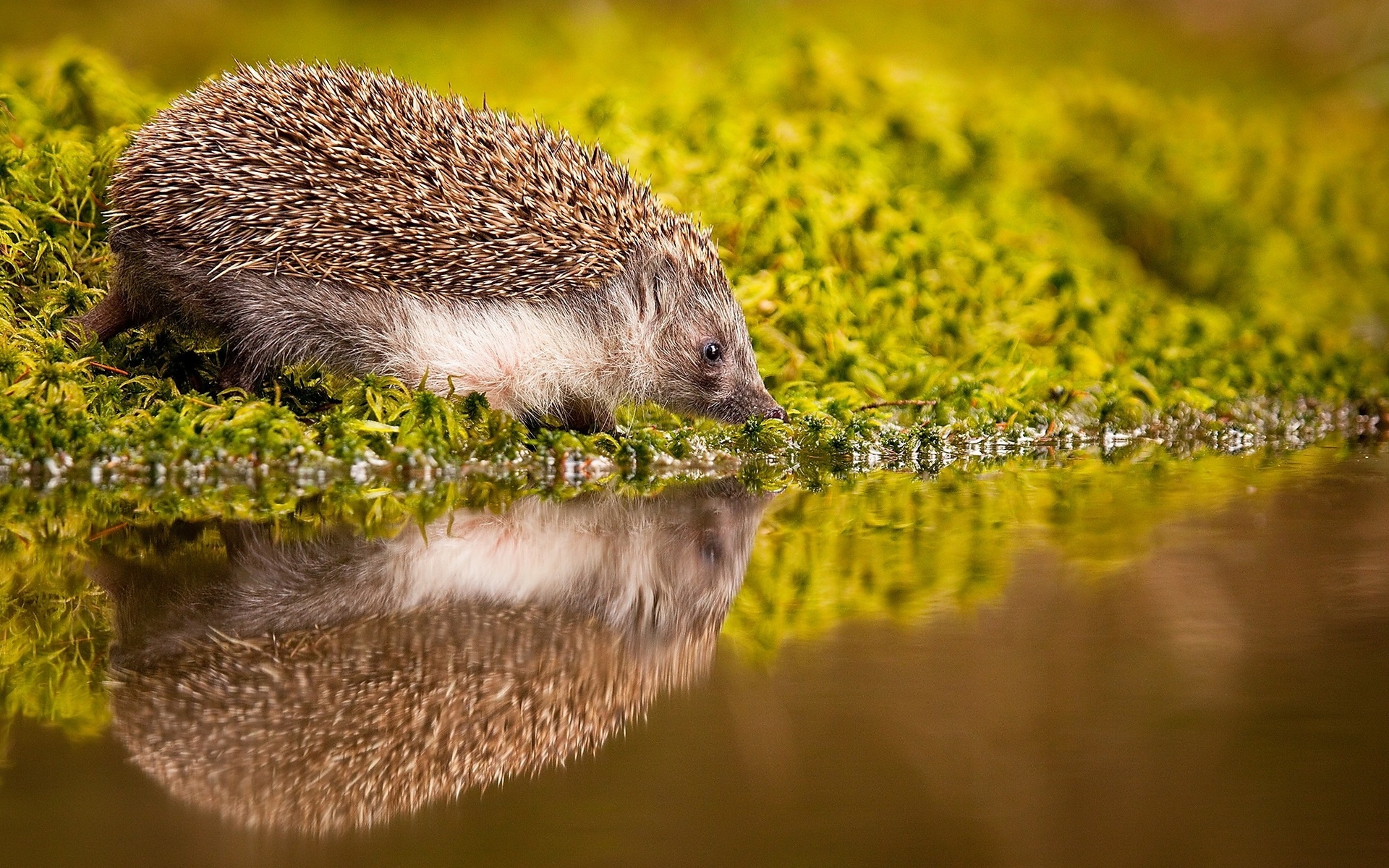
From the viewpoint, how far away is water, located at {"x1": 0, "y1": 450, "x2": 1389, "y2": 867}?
233 centimetres

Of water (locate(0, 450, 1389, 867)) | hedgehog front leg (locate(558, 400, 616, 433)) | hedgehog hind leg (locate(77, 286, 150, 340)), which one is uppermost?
hedgehog hind leg (locate(77, 286, 150, 340))

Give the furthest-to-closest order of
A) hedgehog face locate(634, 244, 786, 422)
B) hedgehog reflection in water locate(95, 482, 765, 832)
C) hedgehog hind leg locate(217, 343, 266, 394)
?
hedgehog face locate(634, 244, 786, 422)
hedgehog hind leg locate(217, 343, 266, 394)
hedgehog reflection in water locate(95, 482, 765, 832)

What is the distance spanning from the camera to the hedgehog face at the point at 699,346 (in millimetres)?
6578

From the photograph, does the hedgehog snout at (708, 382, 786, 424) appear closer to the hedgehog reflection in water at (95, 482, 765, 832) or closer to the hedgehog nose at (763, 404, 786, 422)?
the hedgehog nose at (763, 404, 786, 422)

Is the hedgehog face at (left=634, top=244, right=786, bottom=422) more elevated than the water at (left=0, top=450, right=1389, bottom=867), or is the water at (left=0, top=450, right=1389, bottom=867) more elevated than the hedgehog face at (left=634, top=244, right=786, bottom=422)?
the hedgehog face at (left=634, top=244, right=786, bottom=422)

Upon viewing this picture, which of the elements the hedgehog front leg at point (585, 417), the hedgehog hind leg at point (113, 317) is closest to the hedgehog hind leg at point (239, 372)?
the hedgehog hind leg at point (113, 317)

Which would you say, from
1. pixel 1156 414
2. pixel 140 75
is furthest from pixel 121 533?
pixel 140 75

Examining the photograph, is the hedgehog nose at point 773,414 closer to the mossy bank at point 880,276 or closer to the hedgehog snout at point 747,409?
the hedgehog snout at point 747,409

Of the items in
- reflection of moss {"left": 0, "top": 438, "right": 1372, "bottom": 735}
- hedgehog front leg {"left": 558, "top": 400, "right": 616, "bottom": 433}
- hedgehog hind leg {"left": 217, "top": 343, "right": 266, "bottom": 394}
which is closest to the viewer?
reflection of moss {"left": 0, "top": 438, "right": 1372, "bottom": 735}

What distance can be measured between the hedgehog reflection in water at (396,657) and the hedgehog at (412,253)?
187 cm

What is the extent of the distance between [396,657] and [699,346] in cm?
374

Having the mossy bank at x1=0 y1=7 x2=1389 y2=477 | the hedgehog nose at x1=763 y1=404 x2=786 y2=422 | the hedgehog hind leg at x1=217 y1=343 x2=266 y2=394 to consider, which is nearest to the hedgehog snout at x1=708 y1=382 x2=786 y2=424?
the hedgehog nose at x1=763 y1=404 x2=786 y2=422

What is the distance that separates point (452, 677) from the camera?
3.01 meters

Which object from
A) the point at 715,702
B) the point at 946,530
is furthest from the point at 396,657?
the point at 946,530
